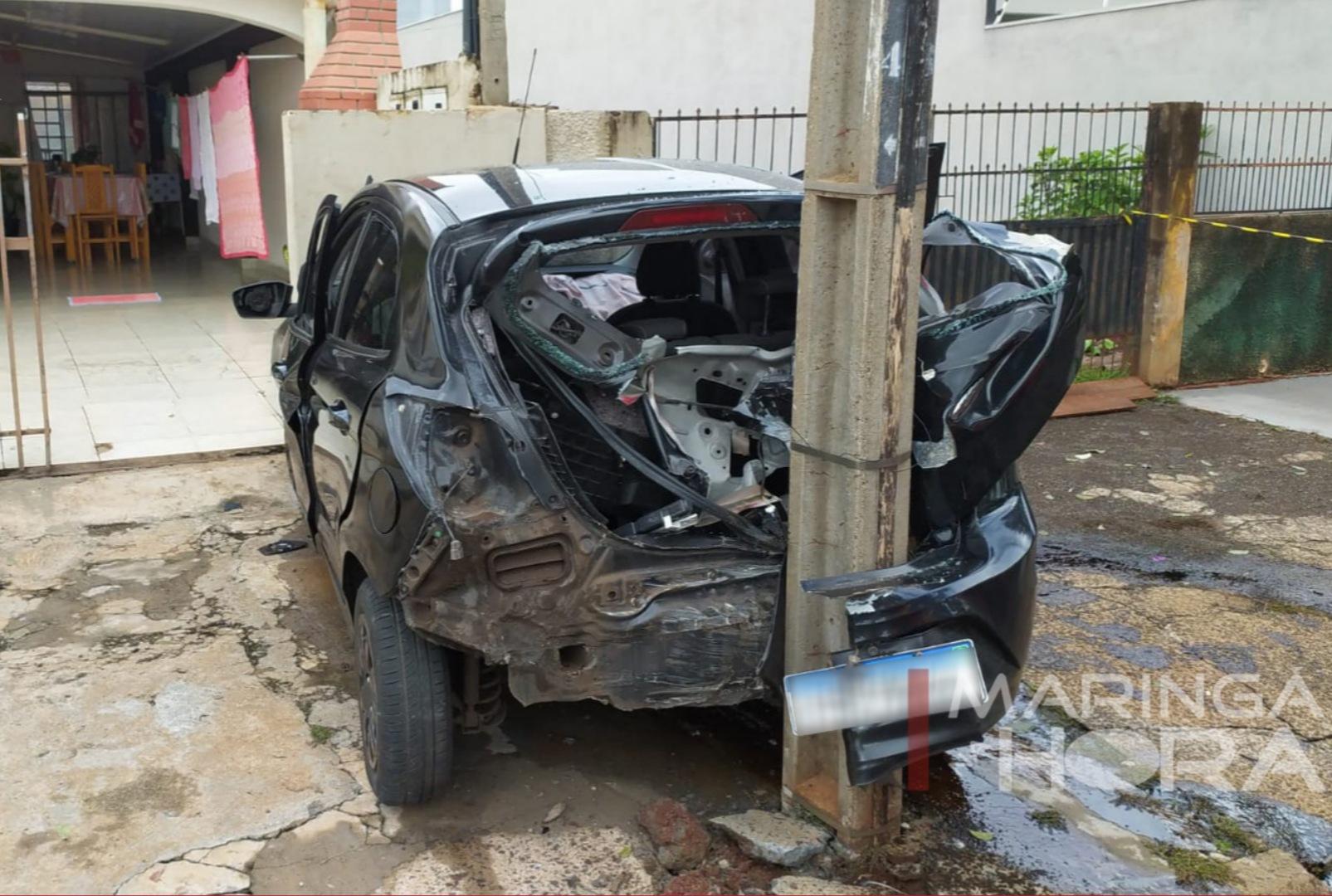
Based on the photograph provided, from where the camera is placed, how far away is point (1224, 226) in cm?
957

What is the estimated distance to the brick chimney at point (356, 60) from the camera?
370 inches

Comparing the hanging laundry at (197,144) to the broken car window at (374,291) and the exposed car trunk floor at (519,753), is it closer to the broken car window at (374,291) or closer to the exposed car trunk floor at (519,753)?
the exposed car trunk floor at (519,753)

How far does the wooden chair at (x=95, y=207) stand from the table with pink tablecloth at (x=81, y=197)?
0.03 metres

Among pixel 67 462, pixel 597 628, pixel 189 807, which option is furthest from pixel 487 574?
pixel 67 462

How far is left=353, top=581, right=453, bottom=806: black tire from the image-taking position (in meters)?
3.48

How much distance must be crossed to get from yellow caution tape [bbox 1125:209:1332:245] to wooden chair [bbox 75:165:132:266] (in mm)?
12347

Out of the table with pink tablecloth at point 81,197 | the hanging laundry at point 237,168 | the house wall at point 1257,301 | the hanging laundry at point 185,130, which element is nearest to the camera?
the house wall at point 1257,301

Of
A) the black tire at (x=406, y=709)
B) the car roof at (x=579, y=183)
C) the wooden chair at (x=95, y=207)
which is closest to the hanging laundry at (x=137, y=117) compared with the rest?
the wooden chair at (x=95, y=207)

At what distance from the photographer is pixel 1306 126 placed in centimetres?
1000

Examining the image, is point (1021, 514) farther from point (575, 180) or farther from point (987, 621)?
point (575, 180)

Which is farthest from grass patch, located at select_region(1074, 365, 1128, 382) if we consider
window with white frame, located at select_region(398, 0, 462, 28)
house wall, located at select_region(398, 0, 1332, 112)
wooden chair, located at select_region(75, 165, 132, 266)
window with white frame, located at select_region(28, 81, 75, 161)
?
window with white frame, located at select_region(28, 81, 75, 161)

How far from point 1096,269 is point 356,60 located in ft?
18.9

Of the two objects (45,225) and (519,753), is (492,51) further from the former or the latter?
(45,225)

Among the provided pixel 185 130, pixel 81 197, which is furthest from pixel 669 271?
pixel 81 197
